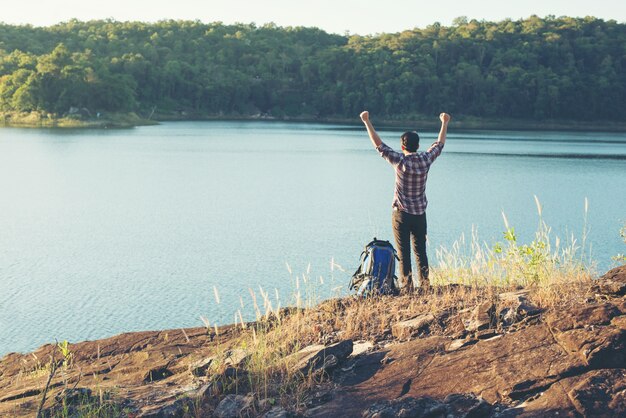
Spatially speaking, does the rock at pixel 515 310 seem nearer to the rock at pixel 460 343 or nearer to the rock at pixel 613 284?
the rock at pixel 460 343

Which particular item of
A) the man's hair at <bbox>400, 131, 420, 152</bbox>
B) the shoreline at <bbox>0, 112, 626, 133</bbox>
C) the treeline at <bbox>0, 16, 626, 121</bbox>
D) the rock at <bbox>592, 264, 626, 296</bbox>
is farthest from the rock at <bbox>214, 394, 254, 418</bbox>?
the treeline at <bbox>0, 16, 626, 121</bbox>

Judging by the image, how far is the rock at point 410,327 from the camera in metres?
6.23

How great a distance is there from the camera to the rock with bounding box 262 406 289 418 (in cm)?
518

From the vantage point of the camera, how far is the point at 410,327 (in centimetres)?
629

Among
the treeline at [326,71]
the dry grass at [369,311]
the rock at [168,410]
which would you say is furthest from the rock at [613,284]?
the treeline at [326,71]

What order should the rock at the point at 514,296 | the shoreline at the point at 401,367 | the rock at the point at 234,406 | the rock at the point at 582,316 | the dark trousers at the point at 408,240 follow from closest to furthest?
the shoreline at the point at 401,367 < the rock at the point at 234,406 < the rock at the point at 582,316 < the rock at the point at 514,296 < the dark trousers at the point at 408,240

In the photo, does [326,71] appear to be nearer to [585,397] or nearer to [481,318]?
[481,318]

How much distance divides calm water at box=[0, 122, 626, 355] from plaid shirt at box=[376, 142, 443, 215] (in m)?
1.56

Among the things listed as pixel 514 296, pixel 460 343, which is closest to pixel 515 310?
pixel 514 296

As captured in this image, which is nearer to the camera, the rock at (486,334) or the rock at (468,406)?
the rock at (468,406)

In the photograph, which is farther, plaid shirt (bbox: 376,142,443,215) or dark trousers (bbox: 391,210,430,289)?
dark trousers (bbox: 391,210,430,289)

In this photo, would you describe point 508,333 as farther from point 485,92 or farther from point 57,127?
point 485,92

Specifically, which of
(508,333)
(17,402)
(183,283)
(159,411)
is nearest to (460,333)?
(508,333)

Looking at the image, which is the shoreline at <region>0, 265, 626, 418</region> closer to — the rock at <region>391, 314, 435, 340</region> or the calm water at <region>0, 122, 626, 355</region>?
the rock at <region>391, 314, 435, 340</region>
